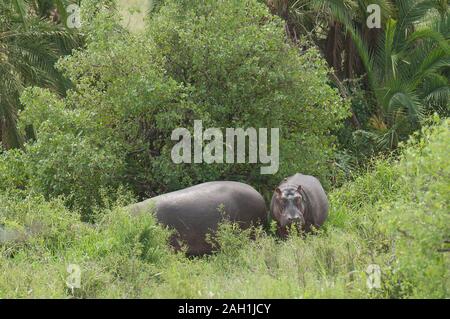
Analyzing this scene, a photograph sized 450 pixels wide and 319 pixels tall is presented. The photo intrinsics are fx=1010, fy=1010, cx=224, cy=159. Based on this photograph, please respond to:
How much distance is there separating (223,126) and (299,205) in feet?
7.81

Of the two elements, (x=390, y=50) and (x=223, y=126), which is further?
(x=390, y=50)

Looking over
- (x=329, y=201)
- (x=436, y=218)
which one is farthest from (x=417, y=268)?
(x=329, y=201)

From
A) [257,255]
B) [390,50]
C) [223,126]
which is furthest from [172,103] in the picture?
[390,50]

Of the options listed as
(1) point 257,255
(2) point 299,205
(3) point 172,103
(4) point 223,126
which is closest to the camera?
(1) point 257,255

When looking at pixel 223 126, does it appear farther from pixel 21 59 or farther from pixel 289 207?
pixel 21 59

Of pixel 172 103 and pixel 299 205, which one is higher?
pixel 172 103

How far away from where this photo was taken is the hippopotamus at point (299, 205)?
39.9ft

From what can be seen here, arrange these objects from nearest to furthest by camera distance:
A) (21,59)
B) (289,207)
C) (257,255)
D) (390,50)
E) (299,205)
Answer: (257,255), (289,207), (299,205), (21,59), (390,50)

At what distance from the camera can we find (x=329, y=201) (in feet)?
47.5

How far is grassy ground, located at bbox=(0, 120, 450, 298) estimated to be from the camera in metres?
8.74

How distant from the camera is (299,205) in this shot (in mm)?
12281

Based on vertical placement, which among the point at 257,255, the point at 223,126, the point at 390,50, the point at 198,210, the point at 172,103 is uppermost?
the point at 390,50

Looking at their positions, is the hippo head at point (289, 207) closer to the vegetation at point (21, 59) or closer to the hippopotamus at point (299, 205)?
the hippopotamus at point (299, 205)

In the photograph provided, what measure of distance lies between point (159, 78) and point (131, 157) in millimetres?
1328
